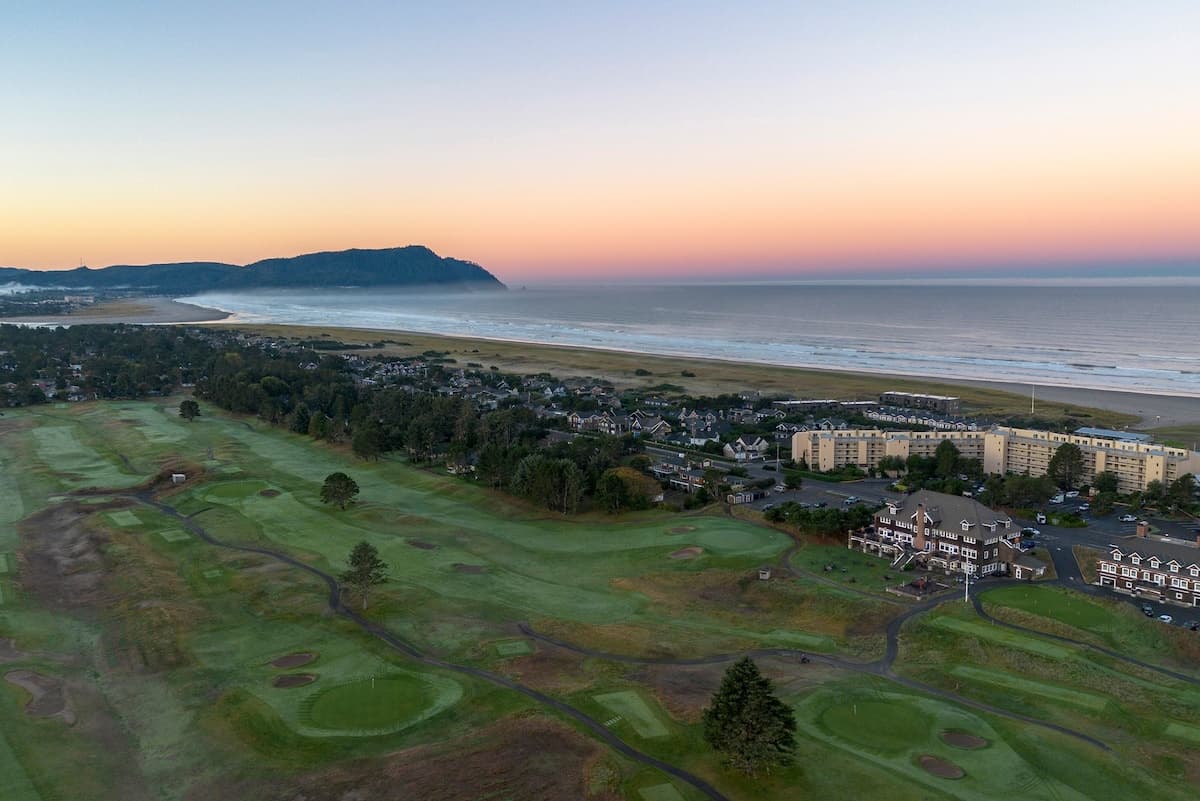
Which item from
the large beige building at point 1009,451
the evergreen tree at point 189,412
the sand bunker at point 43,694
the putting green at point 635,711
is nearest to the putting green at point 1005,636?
the putting green at point 635,711

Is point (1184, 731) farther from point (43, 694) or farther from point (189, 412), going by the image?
point (189, 412)

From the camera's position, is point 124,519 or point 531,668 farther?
point 124,519

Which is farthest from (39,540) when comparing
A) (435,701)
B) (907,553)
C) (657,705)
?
(907,553)

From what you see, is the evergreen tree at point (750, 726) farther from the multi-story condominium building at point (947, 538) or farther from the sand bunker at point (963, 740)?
the multi-story condominium building at point (947, 538)

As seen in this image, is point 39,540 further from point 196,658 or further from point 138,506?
point 196,658

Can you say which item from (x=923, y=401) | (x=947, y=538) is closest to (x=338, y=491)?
(x=947, y=538)

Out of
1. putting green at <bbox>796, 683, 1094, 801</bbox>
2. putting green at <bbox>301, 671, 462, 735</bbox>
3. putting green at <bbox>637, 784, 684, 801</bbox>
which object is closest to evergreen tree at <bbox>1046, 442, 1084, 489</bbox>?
putting green at <bbox>796, 683, 1094, 801</bbox>
